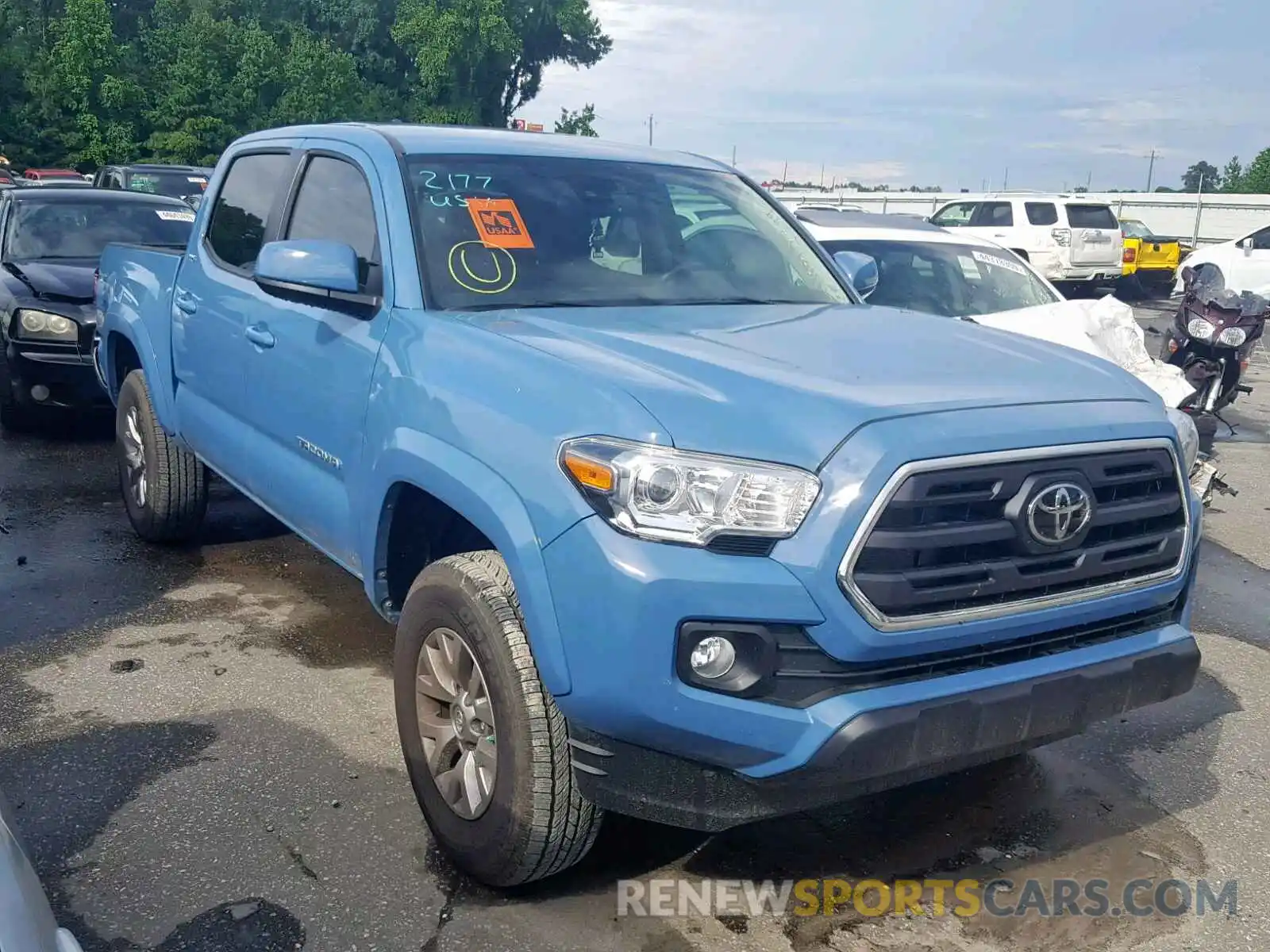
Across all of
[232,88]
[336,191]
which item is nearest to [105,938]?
[336,191]

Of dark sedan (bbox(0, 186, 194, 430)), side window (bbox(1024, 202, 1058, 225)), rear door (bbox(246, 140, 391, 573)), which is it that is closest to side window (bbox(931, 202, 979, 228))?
side window (bbox(1024, 202, 1058, 225))

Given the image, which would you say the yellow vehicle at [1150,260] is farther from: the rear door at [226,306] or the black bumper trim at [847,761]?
the black bumper trim at [847,761]

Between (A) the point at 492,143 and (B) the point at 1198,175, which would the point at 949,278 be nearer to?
(A) the point at 492,143

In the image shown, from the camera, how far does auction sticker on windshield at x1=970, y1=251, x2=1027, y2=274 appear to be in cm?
769

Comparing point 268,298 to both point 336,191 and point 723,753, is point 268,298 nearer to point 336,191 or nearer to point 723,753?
point 336,191

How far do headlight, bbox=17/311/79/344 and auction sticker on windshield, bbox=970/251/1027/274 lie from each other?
5.87 metres

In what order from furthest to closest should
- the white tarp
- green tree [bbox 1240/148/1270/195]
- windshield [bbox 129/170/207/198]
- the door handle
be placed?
green tree [bbox 1240/148/1270/195]
windshield [bbox 129/170/207/198]
the white tarp
the door handle

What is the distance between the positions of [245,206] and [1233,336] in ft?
19.7

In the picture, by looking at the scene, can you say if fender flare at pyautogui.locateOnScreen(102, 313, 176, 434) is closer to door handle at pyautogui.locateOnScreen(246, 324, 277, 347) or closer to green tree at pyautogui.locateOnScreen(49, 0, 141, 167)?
door handle at pyautogui.locateOnScreen(246, 324, 277, 347)

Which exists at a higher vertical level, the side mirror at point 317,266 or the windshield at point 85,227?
the side mirror at point 317,266

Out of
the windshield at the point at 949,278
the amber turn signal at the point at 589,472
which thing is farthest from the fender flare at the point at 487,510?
the windshield at the point at 949,278

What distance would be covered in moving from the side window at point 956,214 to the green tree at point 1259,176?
47.1m

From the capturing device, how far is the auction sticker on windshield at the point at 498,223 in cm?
364

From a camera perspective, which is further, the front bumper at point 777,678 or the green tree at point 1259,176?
the green tree at point 1259,176
